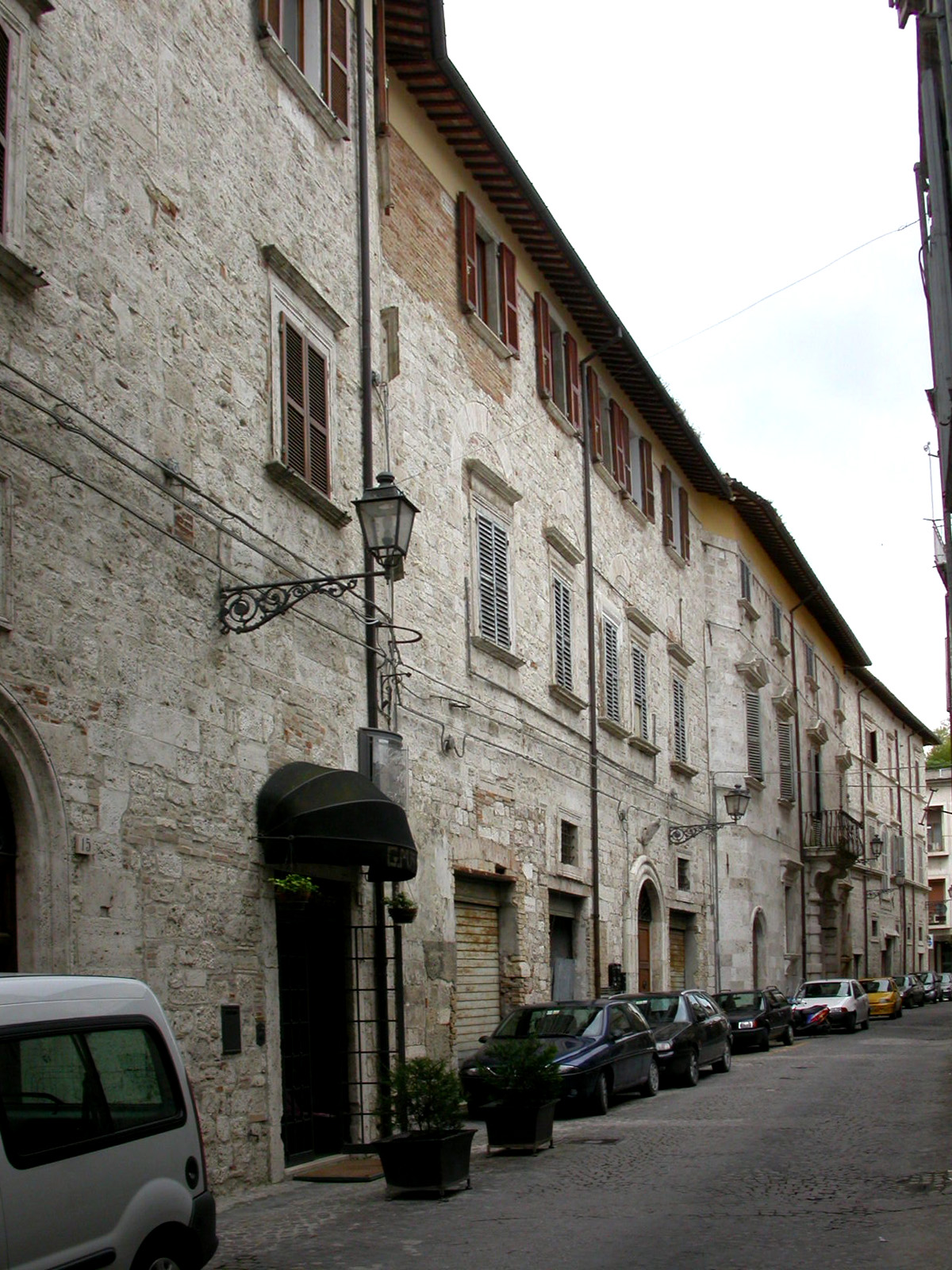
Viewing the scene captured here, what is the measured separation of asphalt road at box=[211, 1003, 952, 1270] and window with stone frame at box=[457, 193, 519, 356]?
990cm

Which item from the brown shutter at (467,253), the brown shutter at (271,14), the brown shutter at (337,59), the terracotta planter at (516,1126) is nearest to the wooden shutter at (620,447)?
the brown shutter at (467,253)

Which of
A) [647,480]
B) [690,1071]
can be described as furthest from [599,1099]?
[647,480]

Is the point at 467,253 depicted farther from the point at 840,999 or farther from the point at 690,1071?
the point at 840,999

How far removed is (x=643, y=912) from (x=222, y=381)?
16.2 meters

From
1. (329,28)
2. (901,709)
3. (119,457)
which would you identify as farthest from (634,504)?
(901,709)

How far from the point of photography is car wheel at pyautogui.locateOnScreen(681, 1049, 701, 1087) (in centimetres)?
2020

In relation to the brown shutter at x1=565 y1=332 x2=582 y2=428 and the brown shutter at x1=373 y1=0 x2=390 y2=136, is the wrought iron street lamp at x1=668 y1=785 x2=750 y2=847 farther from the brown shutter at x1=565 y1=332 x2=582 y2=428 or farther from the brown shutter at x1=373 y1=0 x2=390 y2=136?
the brown shutter at x1=373 y1=0 x2=390 y2=136

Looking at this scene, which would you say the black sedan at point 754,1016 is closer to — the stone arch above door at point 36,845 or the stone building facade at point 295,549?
the stone building facade at point 295,549

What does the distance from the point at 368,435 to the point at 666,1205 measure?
8.07m

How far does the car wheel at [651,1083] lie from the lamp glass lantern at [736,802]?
10.6 metres

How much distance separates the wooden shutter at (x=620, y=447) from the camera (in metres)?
26.1

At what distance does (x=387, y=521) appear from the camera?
40.1 ft

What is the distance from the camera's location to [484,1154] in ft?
45.0

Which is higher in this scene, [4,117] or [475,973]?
[4,117]
